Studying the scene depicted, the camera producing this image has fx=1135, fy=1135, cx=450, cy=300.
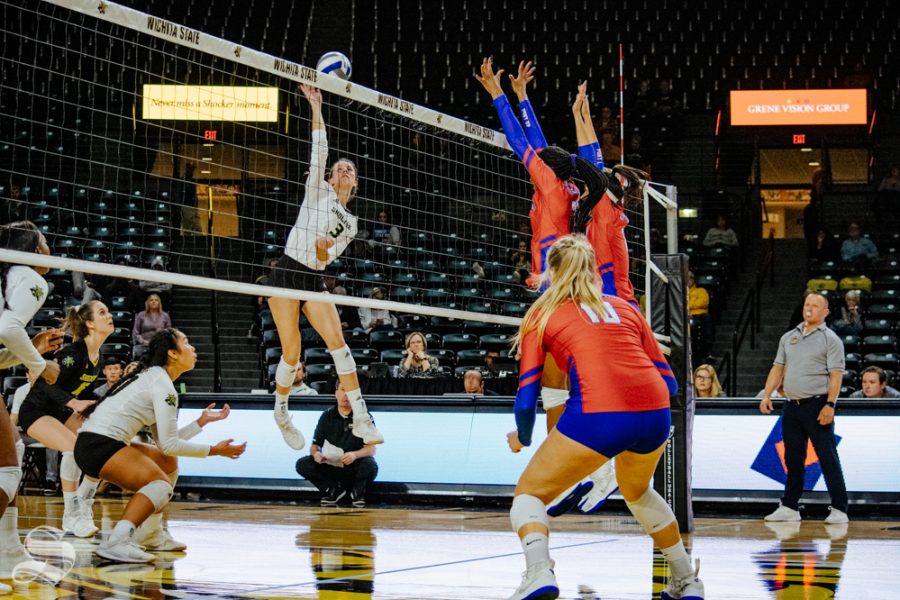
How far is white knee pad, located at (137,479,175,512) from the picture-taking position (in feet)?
22.2

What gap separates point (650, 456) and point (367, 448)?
6616mm

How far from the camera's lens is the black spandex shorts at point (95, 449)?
22.6 feet

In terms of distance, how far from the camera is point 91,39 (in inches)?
891

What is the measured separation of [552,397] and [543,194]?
1.22m

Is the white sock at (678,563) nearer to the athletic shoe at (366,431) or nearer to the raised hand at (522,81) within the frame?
the athletic shoe at (366,431)

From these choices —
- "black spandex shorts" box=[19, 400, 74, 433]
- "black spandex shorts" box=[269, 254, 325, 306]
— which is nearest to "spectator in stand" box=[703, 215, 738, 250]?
"black spandex shorts" box=[19, 400, 74, 433]

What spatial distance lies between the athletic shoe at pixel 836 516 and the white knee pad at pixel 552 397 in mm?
3908

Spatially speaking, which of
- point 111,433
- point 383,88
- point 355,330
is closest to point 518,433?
point 111,433

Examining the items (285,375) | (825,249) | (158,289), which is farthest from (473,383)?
(825,249)

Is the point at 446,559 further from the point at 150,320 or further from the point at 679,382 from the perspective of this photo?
the point at 150,320

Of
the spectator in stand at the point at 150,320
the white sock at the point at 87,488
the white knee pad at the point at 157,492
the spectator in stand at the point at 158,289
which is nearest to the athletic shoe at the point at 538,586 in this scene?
the white knee pad at the point at 157,492

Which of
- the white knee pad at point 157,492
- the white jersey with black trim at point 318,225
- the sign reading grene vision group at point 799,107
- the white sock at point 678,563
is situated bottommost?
the white sock at point 678,563

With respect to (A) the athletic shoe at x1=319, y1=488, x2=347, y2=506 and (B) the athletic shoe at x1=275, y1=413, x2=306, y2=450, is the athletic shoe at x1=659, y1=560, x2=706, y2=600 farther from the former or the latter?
(A) the athletic shoe at x1=319, y1=488, x2=347, y2=506

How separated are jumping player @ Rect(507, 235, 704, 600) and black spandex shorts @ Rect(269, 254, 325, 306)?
2.00m
